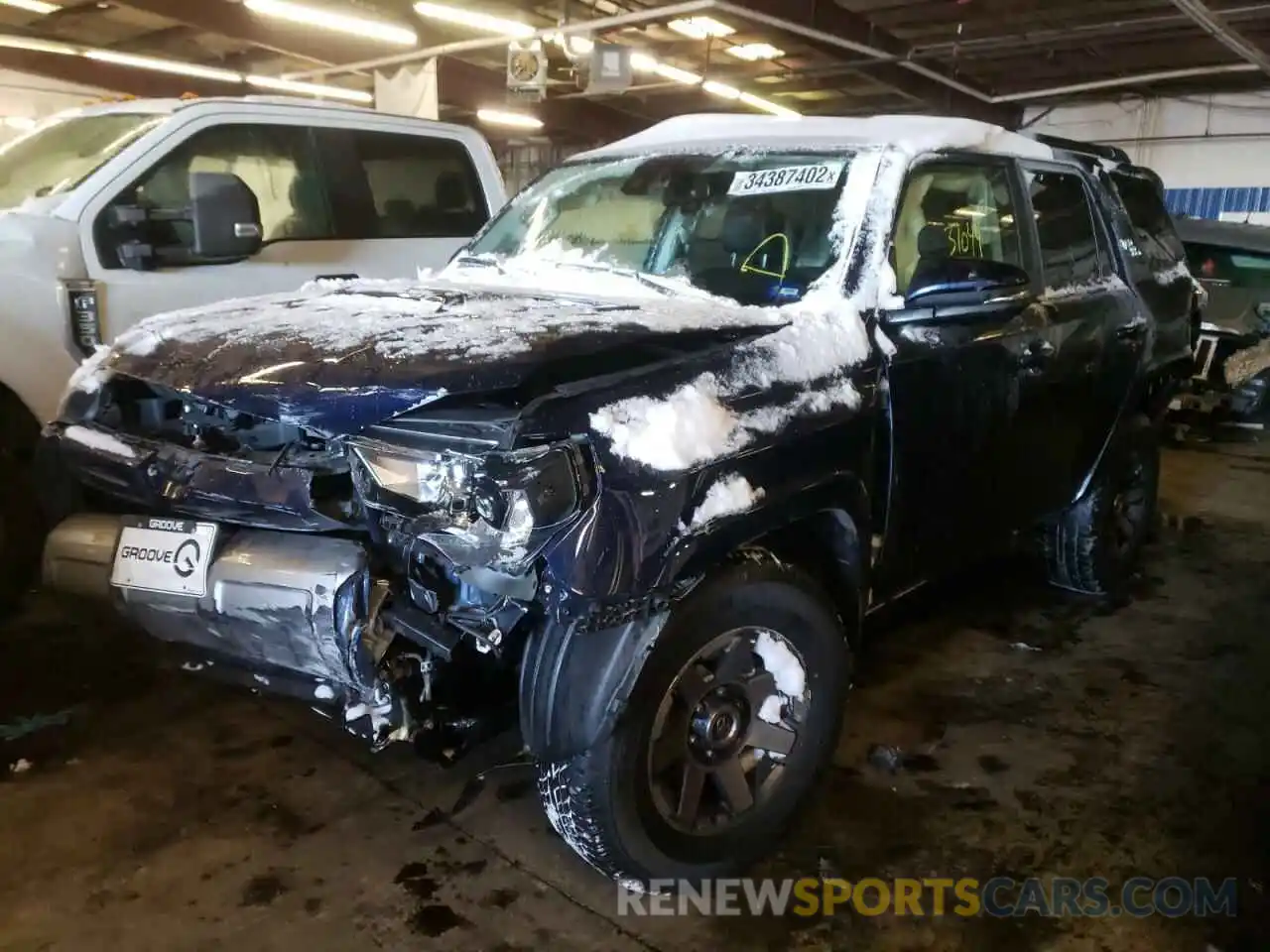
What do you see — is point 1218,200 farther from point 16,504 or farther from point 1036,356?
point 16,504

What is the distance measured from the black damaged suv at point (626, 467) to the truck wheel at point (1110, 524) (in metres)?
0.94

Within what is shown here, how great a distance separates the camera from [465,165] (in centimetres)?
559

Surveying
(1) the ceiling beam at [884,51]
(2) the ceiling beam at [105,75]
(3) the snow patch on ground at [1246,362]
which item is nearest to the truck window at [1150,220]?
(3) the snow patch on ground at [1246,362]

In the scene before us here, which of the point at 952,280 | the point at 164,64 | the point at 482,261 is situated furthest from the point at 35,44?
the point at 952,280

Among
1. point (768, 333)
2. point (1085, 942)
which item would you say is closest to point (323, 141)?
point (768, 333)

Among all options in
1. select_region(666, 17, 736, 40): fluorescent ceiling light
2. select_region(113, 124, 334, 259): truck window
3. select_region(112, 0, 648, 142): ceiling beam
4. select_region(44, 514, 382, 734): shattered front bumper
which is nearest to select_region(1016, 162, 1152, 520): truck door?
select_region(44, 514, 382, 734): shattered front bumper

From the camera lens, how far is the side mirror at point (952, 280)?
105 inches

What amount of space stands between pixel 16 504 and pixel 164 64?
11311 millimetres

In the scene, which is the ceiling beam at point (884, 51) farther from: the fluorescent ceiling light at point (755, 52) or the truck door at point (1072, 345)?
the truck door at point (1072, 345)

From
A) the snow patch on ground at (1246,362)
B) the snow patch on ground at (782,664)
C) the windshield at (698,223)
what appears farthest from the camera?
the snow patch on ground at (1246,362)

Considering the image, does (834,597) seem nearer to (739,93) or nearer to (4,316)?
(4,316)

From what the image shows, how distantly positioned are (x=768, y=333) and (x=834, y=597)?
76 centimetres

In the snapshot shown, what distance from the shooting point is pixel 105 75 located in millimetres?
14359

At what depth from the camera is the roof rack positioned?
3.78m
